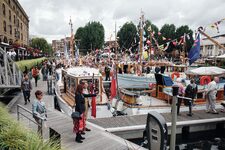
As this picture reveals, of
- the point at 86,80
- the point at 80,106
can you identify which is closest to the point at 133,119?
the point at 86,80

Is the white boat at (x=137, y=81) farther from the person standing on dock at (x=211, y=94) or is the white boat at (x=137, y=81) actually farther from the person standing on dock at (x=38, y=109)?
the person standing on dock at (x=38, y=109)

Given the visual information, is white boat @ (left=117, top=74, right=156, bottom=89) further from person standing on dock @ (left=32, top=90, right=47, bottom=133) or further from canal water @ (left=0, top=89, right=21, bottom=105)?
person standing on dock @ (left=32, top=90, right=47, bottom=133)

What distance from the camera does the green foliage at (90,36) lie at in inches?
3120

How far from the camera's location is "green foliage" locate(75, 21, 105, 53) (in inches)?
3120

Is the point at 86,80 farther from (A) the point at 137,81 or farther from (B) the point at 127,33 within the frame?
(B) the point at 127,33

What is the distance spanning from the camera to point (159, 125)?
19.1 ft

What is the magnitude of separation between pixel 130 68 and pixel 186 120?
19088 mm

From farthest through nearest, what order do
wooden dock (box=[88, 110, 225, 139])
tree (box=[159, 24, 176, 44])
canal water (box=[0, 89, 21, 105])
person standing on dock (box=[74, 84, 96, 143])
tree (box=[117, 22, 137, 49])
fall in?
tree (box=[159, 24, 176, 44]) → tree (box=[117, 22, 137, 49]) → canal water (box=[0, 89, 21, 105]) → wooden dock (box=[88, 110, 225, 139]) → person standing on dock (box=[74, 84, 96, 143])

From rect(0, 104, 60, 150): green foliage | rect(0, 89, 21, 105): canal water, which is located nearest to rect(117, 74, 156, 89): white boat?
rect(0, 89, 21, 105): canal water

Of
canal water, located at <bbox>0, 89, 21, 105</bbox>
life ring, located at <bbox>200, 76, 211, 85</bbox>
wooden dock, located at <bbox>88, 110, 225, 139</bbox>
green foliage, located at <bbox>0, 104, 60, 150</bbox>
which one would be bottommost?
wooden dock, located at <bbox>88, 110, 225, 139</bbox>

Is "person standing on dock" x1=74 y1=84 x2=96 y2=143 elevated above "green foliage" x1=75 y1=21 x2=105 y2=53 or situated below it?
below

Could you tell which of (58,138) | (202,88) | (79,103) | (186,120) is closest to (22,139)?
(58,138)

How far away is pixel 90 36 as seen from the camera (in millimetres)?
78938

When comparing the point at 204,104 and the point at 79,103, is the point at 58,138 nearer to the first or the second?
the point at 79,103
